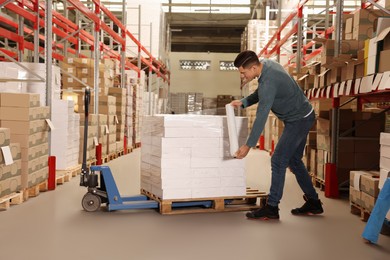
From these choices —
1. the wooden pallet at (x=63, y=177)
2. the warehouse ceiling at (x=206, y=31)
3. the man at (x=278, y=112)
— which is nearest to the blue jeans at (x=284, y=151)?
the man at (x=278, y=112)

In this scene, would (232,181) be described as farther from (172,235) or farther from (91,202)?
(91,202)

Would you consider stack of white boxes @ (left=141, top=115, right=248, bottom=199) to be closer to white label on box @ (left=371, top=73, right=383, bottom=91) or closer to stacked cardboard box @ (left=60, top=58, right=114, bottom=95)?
white label on box @ (left=371, top=73, right=383, bottom=91)

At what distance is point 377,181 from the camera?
4488 mm

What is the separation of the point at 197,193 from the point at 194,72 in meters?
23.5

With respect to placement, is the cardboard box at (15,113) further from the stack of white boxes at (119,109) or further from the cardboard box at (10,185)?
the stack of white boxes at (119,109)

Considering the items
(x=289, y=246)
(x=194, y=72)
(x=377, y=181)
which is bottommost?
(x=289, y=246)

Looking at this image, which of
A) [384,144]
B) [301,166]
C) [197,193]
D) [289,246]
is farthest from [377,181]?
[197,193]

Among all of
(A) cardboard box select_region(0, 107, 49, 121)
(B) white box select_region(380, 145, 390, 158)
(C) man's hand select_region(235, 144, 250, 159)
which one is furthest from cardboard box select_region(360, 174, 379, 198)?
(A) cardboard box select_region(0, 107, 49, 121)

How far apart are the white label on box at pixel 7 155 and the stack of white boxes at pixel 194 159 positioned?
157cm

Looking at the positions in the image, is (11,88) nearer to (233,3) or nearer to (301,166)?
(301,166)

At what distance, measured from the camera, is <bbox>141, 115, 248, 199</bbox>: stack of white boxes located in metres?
4.96

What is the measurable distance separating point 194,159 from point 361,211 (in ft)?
6.15

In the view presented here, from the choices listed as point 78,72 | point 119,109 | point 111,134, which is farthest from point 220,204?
point 119,109

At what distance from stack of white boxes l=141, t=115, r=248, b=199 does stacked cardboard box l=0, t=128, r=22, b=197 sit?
160 centimetres
